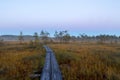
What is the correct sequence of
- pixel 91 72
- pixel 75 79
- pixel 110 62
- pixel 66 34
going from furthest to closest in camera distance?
pixel 66 34 → pixel 110 62 → pixel 91 72 → pixel 75 79

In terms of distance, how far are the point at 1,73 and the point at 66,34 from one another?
421 ft

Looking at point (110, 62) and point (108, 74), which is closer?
point (108, 74)

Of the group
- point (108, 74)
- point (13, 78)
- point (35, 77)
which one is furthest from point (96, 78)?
point (13, 78)

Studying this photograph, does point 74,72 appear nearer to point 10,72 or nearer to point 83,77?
point 83,77

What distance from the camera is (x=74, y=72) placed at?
51.9 ft

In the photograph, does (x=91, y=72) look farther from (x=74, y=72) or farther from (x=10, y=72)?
(x=10, y=72)

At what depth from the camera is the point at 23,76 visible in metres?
14.8

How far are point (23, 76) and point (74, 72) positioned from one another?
362 cm

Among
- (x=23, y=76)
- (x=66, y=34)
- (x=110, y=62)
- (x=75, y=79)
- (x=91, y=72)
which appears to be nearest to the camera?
(x=75, y=79)

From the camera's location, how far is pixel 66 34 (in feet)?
472

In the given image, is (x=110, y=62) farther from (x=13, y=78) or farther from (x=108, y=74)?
(x=13, y=78)

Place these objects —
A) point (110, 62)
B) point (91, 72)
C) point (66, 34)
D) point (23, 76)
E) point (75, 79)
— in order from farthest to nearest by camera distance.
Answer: point (66, 34) < point (110, 62) < point (91, 72) < point (23, 76) < point (75, 79)

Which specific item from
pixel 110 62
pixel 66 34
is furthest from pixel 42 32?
pixel 110 62

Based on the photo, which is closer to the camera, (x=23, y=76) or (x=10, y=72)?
(x=23, y=76)
